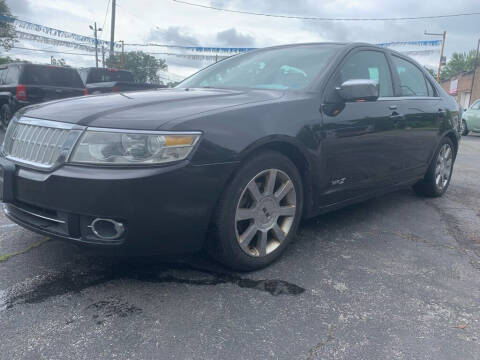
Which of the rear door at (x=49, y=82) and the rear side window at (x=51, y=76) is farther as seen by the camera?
the rear side window at (x=51, y=76)

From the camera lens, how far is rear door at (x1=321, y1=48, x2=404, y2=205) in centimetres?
311

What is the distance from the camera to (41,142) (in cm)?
239

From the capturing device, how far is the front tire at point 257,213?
2484 mm

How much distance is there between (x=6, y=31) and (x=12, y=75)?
77.8 ft

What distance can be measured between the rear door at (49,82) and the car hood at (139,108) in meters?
7.74

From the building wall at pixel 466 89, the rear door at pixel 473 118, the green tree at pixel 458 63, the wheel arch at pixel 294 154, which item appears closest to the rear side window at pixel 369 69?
the wheel arch at pixel 294 154

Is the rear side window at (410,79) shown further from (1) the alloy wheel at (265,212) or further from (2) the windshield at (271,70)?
(1) the alloy wheel at (265,212)

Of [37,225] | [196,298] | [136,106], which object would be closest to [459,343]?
[196,298]

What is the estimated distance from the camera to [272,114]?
2.69 m

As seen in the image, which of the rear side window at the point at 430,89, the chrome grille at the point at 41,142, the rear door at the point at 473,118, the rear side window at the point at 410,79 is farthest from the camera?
the rear door at the point at 473,118

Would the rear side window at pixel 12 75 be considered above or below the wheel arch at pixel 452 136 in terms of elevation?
above

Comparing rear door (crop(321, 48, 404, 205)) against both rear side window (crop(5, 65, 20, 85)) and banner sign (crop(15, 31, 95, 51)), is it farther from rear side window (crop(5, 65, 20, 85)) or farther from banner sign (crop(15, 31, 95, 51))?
banner sign (crop(15, 31, 95, 51))

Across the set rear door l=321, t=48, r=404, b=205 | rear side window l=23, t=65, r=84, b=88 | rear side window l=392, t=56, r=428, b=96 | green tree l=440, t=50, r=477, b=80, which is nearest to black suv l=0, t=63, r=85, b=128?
rear side window l=23, t=65, r=84, b=88

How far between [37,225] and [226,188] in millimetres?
1057
